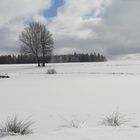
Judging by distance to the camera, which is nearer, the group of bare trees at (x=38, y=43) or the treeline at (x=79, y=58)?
the group of bare trees at (x=38, y=43)

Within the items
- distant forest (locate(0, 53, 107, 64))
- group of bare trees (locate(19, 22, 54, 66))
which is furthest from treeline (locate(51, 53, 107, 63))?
group of bare trees (locate(19, 22, 54, 66))

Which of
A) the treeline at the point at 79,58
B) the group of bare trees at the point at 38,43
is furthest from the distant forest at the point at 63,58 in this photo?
the group of bare trees at the point at 38,43

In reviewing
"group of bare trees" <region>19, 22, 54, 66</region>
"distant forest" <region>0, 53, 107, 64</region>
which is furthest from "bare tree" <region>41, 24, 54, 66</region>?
"distant forest" <region>0, 53, 107, 64</region>

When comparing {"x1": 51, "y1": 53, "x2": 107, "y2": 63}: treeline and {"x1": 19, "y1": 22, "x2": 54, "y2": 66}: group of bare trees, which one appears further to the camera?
{"x1": 51, "y1": 53, "x2": 107, "y2": 63}: treeline

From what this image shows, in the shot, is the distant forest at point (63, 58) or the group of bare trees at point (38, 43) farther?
the distant forest at point (63, 58)

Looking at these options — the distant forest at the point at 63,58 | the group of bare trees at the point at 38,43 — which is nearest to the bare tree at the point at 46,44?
the group of bare trees at the point at 38,43

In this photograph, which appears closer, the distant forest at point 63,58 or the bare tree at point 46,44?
the bare tree at point 46,44

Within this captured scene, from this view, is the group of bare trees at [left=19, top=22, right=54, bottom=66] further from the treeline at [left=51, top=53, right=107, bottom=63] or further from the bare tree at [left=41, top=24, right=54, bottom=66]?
the treeline at [left=51, top=53, right=107, bottom=63]

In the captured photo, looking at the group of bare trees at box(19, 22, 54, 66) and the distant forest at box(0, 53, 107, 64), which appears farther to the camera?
the distant forest at box(0, 53, 107, 64)

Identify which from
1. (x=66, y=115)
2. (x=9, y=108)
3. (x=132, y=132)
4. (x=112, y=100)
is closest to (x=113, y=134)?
(x=132, y=132)

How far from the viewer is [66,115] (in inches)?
348

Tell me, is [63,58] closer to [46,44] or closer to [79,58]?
[79,58]

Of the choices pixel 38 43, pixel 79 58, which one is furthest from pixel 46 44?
pixel 79 58

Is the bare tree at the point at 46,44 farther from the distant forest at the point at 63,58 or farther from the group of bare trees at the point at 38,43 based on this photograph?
the distant forest at the point at 63,58
